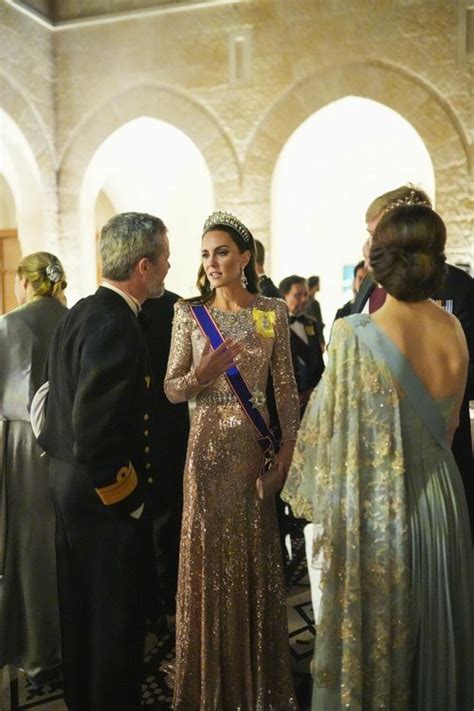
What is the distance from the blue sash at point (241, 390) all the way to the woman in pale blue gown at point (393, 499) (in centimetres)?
72

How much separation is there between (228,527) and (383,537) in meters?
0.89

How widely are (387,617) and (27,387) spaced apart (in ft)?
6.56

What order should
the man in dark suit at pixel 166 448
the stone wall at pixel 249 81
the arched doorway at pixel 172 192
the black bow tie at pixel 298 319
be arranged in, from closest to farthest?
1. the man in dark suit at pixel 166 448
2. the black bow tie at pixel 298 319
3. the stone wall at pixel 249 81
4. the arched doorway at pixel 172 192

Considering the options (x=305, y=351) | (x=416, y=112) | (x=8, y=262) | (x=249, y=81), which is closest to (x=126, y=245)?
(x=305, y=351)

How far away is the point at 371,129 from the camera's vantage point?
39.1 ft

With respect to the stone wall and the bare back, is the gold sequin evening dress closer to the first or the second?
the bare back

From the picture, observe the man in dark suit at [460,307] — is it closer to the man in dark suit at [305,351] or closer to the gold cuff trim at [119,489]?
the gold cuff trim at [119,489]

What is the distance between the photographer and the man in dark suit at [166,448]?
12.1 feet

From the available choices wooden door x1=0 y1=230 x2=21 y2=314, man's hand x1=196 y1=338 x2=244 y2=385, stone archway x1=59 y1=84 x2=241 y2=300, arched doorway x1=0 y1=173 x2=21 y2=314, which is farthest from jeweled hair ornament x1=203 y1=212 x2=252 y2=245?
wooden door x1=0 y1=230 x2=21 y2=314

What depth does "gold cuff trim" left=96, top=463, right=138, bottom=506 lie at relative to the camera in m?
2.23

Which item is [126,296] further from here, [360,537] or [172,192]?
[172,192]

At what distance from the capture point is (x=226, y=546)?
2607 mm

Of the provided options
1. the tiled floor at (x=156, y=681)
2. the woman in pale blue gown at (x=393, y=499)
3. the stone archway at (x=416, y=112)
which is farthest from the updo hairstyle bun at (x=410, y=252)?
the stone archway at (x=416, y=112)

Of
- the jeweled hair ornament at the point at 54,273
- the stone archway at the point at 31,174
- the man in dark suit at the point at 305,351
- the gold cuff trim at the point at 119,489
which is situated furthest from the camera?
→ the stone archway at the point at 31,174
